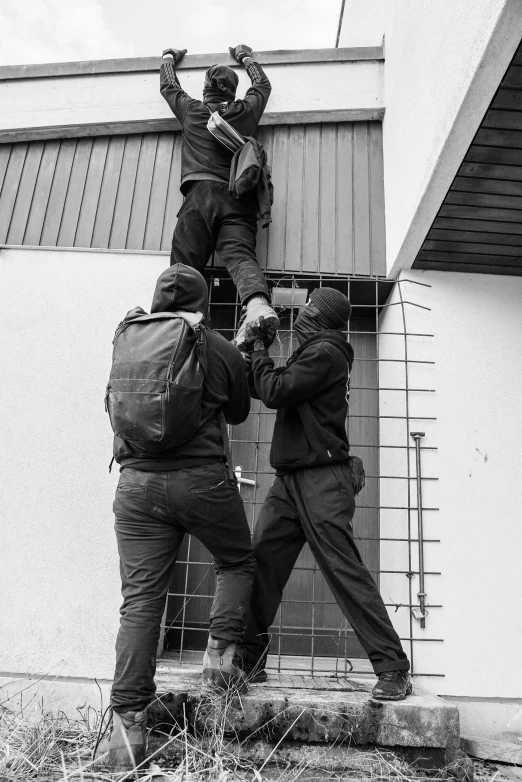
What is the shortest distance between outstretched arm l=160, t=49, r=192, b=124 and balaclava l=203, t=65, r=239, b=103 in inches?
5.7

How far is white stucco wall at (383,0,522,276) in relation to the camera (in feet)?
9.39

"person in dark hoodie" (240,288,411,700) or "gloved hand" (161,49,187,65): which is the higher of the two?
"gloved hand" (161,49,187,65)

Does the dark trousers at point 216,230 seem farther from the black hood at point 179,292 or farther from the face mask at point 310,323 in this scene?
the black hood at point 179,292

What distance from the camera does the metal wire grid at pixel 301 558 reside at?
397cm

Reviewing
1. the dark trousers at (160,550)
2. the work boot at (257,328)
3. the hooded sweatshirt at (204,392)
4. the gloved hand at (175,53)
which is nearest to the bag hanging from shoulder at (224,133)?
the gloved hand at (175,53)

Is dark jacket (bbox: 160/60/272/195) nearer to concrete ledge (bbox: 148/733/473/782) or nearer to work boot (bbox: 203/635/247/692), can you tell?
work boot (bbox: 203/635/247/692)

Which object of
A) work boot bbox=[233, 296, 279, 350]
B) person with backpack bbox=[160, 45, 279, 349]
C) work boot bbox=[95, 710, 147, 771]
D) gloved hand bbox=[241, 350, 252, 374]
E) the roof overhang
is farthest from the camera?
the roof overhang

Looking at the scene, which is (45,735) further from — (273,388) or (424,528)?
(424,528)

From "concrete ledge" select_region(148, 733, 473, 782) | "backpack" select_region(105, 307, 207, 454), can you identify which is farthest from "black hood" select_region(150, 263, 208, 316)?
"concrete ledge" select_region(148, 733, 473, 782)

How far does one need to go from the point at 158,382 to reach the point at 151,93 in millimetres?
3095

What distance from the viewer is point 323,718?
2.74 m

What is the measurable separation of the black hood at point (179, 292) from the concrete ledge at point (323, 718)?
1.57 metres

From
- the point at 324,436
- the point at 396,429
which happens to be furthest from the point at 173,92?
the point at 324,436

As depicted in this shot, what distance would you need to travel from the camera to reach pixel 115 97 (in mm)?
4871
